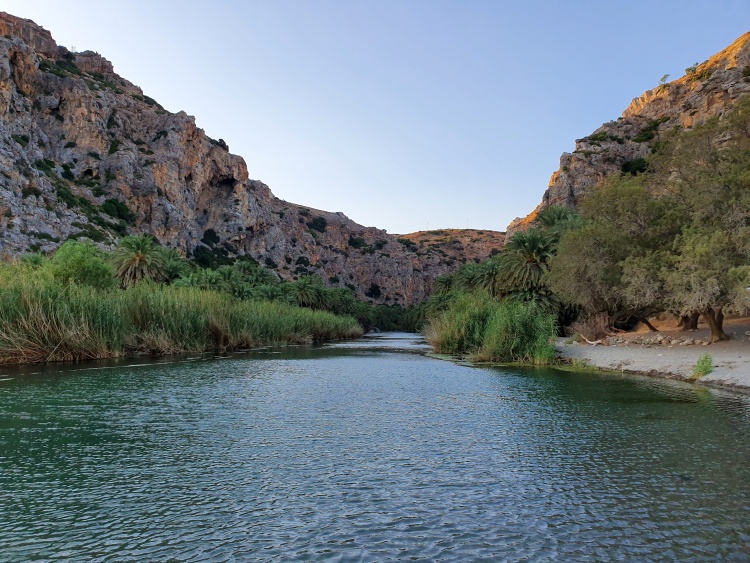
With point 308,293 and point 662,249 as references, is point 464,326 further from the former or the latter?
point 308,293

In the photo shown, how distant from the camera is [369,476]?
28.1 feet

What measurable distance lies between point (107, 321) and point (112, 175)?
8421 cm

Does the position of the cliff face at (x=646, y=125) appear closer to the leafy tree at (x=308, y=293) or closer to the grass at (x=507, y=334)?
the leafy tree at (x=308, y=293)

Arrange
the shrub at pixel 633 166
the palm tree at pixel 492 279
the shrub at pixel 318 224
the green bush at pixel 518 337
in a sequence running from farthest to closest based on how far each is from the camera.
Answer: the shrub at pixel 318 224
the shrub at pixel 633 166
the palm tree at pixel 492 279
the green bush at pixel 518 337

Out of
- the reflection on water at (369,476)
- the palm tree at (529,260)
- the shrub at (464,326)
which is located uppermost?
the palm tree at (529,260)

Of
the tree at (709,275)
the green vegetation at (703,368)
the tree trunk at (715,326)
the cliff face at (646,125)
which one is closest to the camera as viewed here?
the green vegetation at (703,368)

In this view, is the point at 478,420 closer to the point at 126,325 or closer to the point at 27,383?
the point at 27,383

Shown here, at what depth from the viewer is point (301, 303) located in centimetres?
8388

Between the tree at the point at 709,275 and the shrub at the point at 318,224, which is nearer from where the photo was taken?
the tree at the point at 709,275

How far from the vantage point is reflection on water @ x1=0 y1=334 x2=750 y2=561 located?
6.01 m

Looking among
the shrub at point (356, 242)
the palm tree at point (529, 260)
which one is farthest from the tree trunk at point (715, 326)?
the shrub at point (356, 242)

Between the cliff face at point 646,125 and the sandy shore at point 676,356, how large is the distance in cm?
5608

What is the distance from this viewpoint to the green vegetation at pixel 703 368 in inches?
806

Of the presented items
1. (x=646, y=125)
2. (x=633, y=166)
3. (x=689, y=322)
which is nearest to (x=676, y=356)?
(x=689, y=322)
